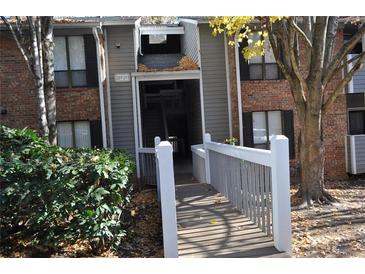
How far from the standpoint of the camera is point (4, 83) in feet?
40.1

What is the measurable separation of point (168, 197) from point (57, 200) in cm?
140

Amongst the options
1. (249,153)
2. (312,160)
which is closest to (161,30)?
(312,160)

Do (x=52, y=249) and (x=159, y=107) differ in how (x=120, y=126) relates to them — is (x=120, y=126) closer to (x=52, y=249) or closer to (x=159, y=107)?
(x=159, y=107)

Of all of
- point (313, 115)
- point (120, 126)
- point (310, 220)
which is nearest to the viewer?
point (310, 220)

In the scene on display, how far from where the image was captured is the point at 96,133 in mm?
12633

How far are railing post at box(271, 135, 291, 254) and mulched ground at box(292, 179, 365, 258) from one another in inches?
13.5

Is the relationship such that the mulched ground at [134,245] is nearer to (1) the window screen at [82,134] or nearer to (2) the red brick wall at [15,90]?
(1) the window screen at [82,134]

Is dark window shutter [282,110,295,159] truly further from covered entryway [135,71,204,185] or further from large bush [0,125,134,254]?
large bush [0,125,134,254]

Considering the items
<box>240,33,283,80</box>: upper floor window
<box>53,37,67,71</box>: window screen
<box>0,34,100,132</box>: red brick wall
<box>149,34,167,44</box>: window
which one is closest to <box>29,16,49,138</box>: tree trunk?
<box>0,34,100,132</box>: red brick wall

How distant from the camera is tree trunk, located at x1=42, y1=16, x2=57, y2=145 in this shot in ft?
32.2

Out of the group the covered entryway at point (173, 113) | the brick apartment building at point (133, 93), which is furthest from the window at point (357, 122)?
the covered entryway at point (173, 113)

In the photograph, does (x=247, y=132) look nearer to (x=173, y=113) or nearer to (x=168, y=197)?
(x=173, y=113)

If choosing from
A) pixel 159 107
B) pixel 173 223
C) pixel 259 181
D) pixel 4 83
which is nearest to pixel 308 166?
pixel 259 181

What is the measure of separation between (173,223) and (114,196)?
39.6 inches
